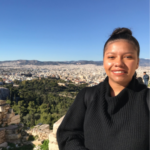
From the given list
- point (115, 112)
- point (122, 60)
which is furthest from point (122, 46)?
point (115, 112)

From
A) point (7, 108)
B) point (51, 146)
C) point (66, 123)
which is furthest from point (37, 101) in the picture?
point (66, 123)

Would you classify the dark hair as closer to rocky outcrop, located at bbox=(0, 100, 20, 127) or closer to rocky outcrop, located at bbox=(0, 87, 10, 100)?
rocky outcrop, located at bbox=(0, 100, 20, 127)

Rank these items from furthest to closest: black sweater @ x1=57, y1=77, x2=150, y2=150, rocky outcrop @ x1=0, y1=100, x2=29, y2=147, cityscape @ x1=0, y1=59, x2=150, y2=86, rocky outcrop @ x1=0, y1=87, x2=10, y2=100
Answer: cityscape @ x1=0, y1=59, x2=150, y2=86 → rocky outcrop @ x1=0, y1=87, x2=10, y2=100 → rocky outcrop @ x1=0, y1=100, x2=29, y2=147 → black sweater @ x1=57, y1=77, x2=150, y2=150

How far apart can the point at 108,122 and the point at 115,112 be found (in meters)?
0.06

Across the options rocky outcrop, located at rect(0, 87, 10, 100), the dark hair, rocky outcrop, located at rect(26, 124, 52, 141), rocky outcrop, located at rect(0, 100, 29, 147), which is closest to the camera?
the dark hair

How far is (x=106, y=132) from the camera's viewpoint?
66 cm

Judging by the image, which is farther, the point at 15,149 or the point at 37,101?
the point at 37,101

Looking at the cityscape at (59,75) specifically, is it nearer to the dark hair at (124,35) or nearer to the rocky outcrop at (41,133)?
the rocky outcrop at (41,133)

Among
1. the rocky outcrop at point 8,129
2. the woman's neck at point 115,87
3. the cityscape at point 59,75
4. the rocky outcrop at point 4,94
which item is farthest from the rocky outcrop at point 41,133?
the rocky outcrop at point 4,94

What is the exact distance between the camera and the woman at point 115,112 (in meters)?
0.62

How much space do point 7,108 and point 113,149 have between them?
204 inches

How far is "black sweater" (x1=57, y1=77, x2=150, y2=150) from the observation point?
24.1 inches

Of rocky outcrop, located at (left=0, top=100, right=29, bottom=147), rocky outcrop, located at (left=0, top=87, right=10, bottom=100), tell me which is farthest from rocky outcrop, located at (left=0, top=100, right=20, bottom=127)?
rocky outcrop, located at (left=0, top=87, right=10, bottom=100)

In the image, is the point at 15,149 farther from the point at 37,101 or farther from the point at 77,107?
the point at 37,101
